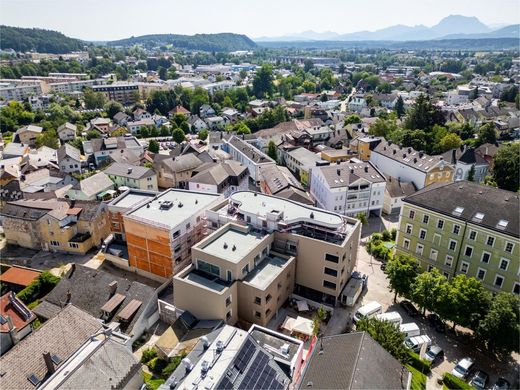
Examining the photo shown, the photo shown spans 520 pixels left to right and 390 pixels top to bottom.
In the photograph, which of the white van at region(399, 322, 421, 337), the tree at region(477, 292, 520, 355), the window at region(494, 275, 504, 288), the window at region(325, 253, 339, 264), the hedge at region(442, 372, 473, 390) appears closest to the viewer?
the hedge at region(442, 372, 473, 390)

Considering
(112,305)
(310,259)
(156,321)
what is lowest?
(156,321)

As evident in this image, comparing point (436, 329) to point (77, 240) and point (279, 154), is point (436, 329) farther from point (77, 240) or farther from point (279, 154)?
point (279, 154)

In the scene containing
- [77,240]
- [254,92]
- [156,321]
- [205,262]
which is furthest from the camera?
[254,92]

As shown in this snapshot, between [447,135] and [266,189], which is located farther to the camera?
[447,135]

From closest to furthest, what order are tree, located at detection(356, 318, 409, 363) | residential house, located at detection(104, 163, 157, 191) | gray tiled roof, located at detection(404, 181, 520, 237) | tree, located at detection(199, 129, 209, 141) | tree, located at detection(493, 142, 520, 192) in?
tree, located at detection(356, 318, 409, 363) → gray tiled roof, located at detection(404, 181, 520, 237) → residential house, located at detection(104, 163, 157, 191) → tree, located at detection(493, 142, 520, 192) → tree, located at detection(199, 129, 209, 141)

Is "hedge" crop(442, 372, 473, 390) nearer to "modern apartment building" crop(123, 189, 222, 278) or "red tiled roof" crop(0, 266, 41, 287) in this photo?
"modern apartment building" crop(123, 189, 222, 278)

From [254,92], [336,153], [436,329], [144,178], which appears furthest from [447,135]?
[254,92]

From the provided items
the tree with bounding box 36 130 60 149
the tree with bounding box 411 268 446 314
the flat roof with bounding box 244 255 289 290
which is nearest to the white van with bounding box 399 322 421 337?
the tree with bounding box 411 268 446 314
